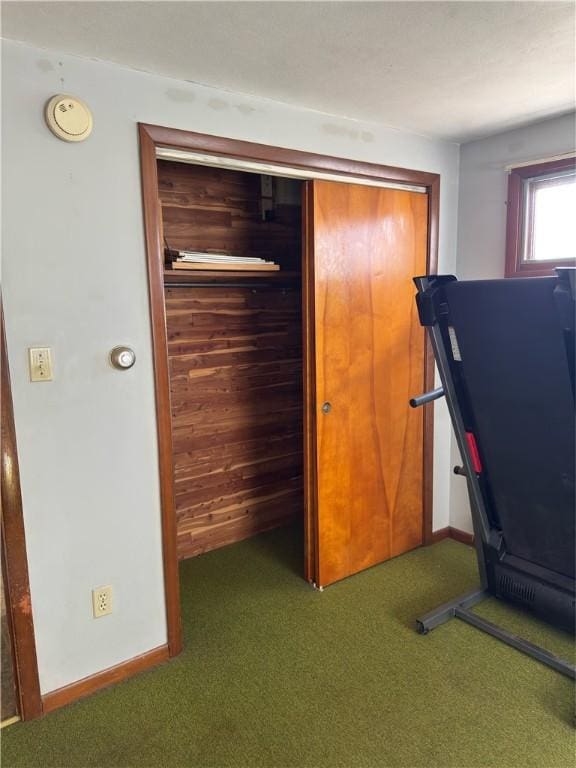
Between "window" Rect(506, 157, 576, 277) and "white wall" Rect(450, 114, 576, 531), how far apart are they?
0.06 meters

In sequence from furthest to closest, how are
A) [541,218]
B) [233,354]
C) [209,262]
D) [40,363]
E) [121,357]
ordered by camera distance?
[233,354], [541,218], [209,262], [121,357], [40,363]

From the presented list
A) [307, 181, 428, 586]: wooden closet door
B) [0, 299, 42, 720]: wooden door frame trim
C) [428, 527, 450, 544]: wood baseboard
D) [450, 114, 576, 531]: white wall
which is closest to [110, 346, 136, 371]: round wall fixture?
[0, 299, 42, 720]: wooden door frame trim

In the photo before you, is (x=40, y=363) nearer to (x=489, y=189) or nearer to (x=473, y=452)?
(x=473, y=452)

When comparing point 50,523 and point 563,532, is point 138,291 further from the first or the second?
point 563,532

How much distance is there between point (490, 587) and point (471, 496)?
472 millimetres

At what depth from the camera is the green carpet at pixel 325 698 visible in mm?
1757

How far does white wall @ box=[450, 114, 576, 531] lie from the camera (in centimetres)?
265

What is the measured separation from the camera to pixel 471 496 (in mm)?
2395

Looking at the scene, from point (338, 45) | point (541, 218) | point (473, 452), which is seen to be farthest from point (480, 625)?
point (338, 45)

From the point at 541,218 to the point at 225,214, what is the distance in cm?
171

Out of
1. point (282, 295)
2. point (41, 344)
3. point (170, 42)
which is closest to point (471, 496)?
point (282, 295)

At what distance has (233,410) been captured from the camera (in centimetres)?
326

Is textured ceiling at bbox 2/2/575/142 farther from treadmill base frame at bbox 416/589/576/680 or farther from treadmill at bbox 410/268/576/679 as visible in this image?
treadmill base frame at bbox 416/589/576/680

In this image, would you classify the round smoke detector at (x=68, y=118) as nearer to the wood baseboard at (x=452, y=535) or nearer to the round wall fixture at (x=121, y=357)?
the round wall fixture at (x=121, y=357)
